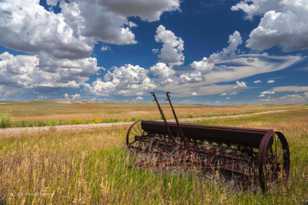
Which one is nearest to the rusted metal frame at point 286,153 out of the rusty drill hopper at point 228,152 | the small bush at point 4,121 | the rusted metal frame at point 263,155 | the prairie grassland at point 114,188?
the rusty drill hopper at point 228,152

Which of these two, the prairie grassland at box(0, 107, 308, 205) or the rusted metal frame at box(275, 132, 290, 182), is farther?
the rusted metal frame at box(275, 132, 290, 182)

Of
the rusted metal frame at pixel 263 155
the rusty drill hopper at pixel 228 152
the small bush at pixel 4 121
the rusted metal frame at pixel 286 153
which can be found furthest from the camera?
the small bush at pixel 4 121

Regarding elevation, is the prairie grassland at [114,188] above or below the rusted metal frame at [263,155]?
below

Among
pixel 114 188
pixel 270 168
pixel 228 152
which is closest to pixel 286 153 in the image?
pixel 270 168

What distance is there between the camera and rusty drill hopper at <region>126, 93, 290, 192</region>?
21.0 ft

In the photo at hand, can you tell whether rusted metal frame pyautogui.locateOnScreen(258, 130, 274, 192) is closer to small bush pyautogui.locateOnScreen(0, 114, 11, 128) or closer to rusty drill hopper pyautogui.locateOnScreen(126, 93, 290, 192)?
rusty drill hopper pyautogui.locateOnScreen(126, 93, 290, 192)

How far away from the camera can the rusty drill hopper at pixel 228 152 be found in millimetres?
6410

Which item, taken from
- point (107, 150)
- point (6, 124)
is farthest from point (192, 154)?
point (6, 124)

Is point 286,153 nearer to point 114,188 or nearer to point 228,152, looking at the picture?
point 228,152

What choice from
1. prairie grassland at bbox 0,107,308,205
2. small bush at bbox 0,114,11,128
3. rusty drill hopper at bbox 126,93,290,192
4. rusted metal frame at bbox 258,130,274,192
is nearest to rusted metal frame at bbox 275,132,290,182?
rusty drill hopper at bbox 126,93,290,192

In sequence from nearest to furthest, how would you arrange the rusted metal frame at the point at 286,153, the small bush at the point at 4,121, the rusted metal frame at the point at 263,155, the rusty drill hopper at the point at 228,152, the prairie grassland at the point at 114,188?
the prairie grassland at the point at 114,188 < the rusted metal frame at the point at 263,155 < the rusty drill hopper at the point at 228,152 < the rusted metal frame at the point at 286,153 < the small bush at the point at 4,121

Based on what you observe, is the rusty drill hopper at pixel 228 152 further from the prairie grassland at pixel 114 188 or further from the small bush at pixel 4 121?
the small bush at pixel 4 121

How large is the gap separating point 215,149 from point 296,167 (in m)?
3.07

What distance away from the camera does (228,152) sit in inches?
306
